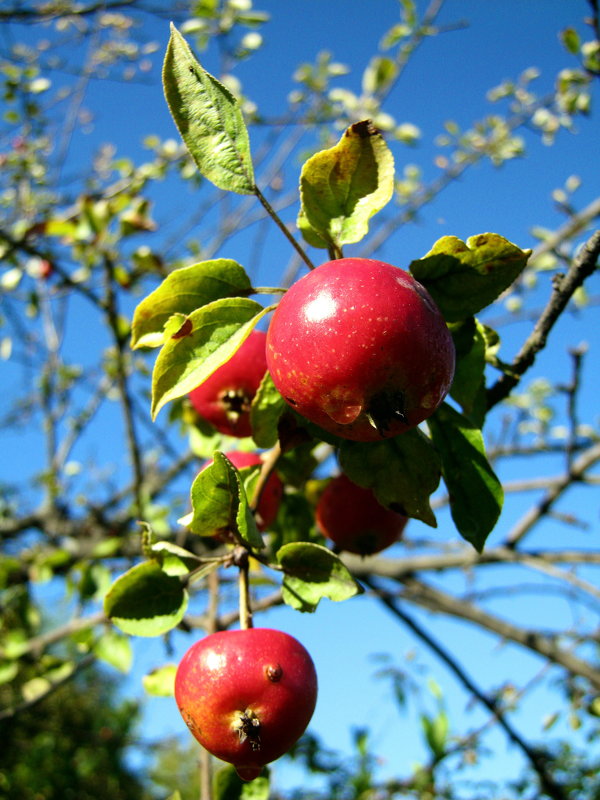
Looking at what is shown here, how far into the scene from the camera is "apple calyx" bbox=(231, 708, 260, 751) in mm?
752

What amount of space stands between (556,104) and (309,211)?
13.4 feet

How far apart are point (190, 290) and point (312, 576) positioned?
41 centimetres

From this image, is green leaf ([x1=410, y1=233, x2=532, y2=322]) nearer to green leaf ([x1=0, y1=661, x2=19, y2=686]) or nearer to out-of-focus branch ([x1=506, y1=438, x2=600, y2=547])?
out-of-focus branch ([x1=506, y1=438, x2=600, y2=547])

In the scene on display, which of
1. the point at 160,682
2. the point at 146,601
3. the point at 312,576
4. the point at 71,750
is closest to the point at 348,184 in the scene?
the point at 312,576

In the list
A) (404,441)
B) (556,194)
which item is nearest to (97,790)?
(556,194)

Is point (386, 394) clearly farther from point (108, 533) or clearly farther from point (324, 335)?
point (108, 533)

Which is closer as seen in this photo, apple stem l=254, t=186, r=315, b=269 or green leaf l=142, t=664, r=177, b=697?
apple stem l=254, t=186, r=315, b=269

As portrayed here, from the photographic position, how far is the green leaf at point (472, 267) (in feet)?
2.68

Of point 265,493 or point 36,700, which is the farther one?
point 36,700

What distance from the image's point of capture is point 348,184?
0.86m

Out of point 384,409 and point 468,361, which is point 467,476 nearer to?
point 468,361

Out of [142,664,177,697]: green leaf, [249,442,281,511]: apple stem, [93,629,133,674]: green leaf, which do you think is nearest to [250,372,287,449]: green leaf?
[249,442,281,511]: apple stem

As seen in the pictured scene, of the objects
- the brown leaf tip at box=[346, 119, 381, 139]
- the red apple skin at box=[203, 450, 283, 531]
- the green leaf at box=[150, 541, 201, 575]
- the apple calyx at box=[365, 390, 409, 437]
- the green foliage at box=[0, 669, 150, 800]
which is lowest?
the green foliage at box=[0, 669, 150, 800]

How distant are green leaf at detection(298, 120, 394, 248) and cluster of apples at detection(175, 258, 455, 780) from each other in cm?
14
